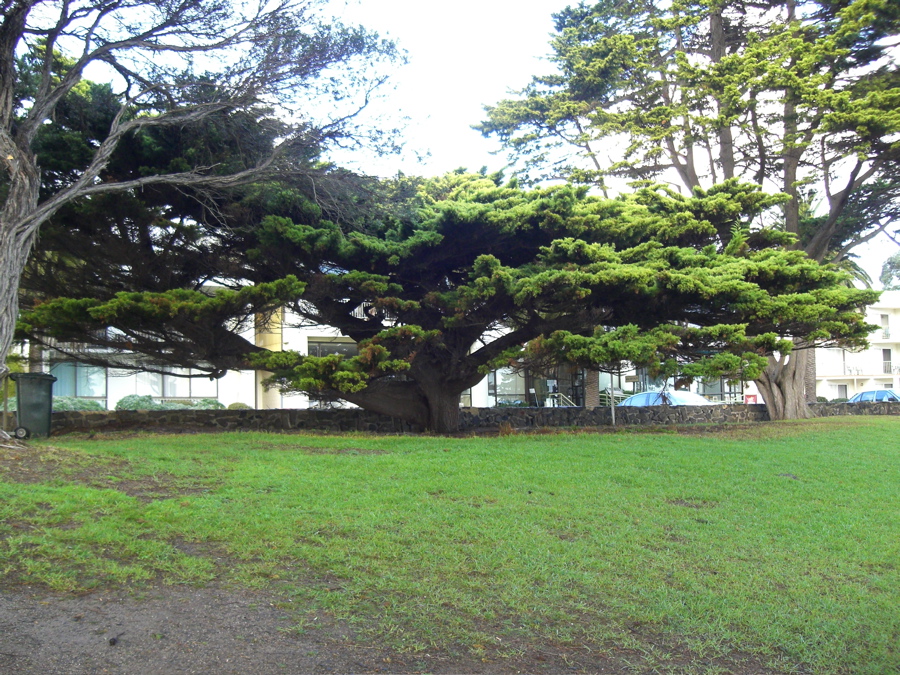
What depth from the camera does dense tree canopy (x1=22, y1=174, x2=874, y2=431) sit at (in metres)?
12.1

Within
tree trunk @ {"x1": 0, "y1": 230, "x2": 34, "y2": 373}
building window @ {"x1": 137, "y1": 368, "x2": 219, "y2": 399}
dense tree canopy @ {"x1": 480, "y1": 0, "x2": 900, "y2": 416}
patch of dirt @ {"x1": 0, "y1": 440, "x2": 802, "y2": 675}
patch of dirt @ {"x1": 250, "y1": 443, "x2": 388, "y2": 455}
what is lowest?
patch of dirt @ {"x1": 0, "y1": 440, "x2": 802, "y2": 675}

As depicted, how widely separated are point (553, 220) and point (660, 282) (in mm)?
2268

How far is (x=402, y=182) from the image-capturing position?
1306cm

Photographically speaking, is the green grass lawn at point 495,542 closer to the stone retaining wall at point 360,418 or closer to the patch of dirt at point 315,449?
the patch of dirt at point 315,449

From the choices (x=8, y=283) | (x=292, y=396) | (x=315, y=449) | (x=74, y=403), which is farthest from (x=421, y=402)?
(x=74, y=403)

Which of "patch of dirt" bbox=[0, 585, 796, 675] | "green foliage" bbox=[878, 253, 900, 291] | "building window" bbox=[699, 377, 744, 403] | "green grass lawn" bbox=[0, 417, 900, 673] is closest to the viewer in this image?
"patch of dirt" bbox=[0, 585, 796, 675]

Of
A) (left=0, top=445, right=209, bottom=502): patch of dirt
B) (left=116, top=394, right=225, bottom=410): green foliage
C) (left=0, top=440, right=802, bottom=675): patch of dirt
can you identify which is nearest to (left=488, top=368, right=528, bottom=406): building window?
(left=116, top=394, right=225, bottom=410): green foliage

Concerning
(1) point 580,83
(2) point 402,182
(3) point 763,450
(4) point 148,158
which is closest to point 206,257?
(4) point 148,158

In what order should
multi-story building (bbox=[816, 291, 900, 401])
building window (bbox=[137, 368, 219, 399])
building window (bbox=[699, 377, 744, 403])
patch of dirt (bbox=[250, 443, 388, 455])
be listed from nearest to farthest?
1. patch of dirt (bbox=[250, 443, 388, 455])
2. building window (bbox=[137, 368, 219, 399])
3. building window (bbox=[699, 377, 744, 403])
4. multi-story building (bbox=[816, 291, 900, 401])

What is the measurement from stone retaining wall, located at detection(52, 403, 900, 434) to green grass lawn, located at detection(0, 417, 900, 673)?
4808 millimetres

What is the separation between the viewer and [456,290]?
45.1 feet

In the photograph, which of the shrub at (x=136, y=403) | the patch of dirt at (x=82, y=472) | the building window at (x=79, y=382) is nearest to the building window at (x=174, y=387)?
the building window at (x=79, y=382)

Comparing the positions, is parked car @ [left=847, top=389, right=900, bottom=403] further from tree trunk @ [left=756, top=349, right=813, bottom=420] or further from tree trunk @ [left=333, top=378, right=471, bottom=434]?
tree trunk @ [left=333, top=378, right=471, bottom=434]

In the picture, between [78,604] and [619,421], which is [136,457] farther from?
[619,421]
